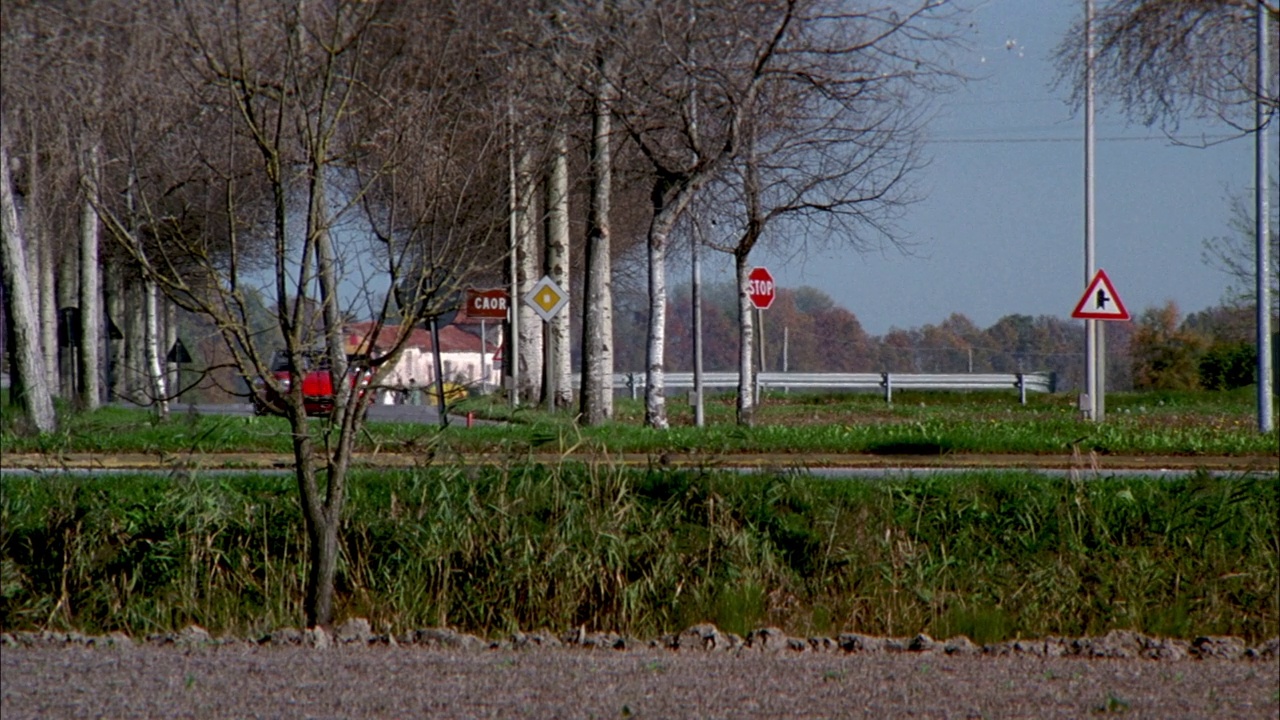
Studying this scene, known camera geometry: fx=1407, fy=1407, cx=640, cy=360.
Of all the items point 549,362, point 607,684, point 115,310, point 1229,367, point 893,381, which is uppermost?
point 115,310

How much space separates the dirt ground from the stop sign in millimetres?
16998

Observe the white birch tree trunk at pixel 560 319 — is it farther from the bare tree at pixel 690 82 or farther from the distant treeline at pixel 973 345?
the distant treeline at pixel 973 345

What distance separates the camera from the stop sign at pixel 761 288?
2427 centimetres

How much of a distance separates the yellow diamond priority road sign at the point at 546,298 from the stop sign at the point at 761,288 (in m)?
3.56

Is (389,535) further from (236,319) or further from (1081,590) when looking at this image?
(1081,590)

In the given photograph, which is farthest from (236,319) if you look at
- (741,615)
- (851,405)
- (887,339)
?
(887,339)

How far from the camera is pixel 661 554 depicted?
30.1 ft

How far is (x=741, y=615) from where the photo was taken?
8633 mm

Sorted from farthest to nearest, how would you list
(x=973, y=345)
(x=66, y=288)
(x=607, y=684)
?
(x=973, y=345) → (x=66, y=288) → (x=607, y=684)

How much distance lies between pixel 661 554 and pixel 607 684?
2.93m

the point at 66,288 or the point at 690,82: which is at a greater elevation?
the point at 690,82

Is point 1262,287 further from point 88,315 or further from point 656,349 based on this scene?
point 88,315

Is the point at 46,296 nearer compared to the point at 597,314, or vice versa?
the point at 597,314

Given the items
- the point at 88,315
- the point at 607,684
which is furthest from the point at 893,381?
the point at 607,684
